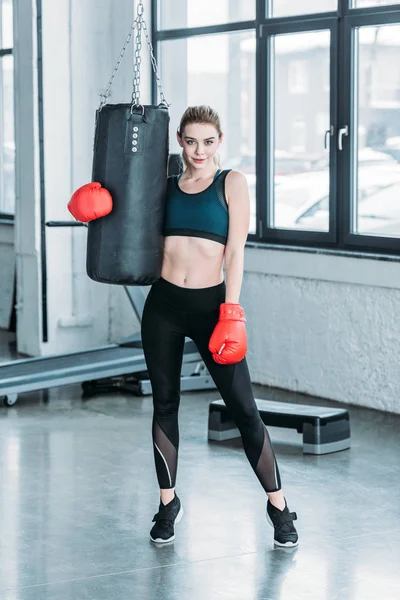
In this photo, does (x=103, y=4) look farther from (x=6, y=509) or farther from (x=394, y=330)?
(x=6, y=509)

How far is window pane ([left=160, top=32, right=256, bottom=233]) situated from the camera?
678cm

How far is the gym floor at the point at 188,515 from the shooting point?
3.35m

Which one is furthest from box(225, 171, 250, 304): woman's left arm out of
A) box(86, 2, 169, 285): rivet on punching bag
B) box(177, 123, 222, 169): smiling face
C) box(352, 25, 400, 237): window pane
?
box(352, 25, 400, 237): window pane

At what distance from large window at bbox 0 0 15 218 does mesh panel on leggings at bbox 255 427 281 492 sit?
599cm

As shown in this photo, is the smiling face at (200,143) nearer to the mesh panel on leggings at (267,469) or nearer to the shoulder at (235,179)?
the shoulder at (235,179)

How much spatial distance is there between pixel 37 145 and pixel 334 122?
2152mm

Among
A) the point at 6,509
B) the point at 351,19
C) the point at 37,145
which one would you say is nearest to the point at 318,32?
the point at 351,19

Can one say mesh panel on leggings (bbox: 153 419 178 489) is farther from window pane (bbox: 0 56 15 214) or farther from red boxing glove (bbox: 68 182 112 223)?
window pane (bbox: 0 56 15 214)

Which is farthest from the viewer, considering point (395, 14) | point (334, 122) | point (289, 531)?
point (334, 122)

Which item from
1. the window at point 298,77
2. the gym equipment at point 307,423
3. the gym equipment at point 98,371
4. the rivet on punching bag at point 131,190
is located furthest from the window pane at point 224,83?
the rivet on punching bag at point 131,190

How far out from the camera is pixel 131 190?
360cm

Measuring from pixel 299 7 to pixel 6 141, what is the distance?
12.7ft

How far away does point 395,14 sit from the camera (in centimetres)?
575

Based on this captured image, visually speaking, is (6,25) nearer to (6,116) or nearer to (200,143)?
(6,116)
